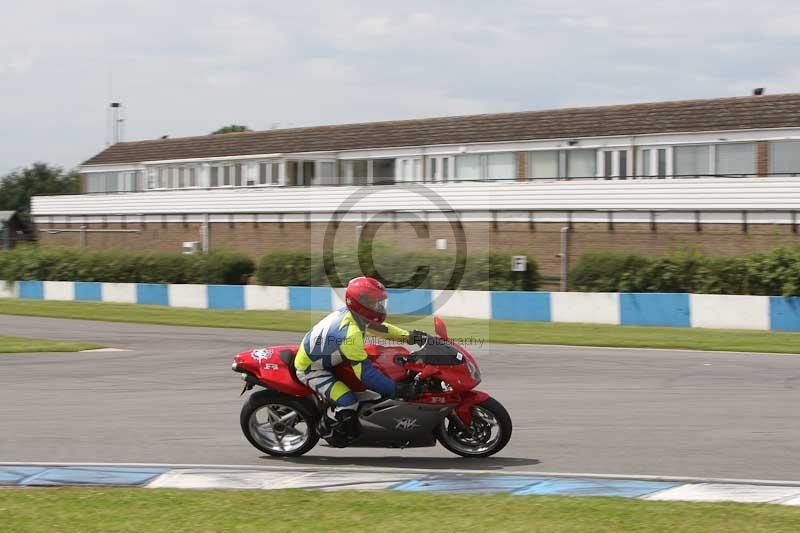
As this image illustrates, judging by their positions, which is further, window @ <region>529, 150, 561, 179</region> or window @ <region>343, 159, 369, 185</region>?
window @ <region>343, 159, 369, 185</region>

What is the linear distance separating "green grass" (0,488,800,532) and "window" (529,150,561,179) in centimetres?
3703

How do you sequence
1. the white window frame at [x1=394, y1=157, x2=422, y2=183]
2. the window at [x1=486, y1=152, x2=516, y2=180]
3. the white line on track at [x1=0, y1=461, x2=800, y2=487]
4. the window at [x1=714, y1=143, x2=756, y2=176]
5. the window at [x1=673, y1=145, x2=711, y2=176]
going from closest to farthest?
1. the white line on track at [x1=0, y1=461, x2=800, y2=487]
2. the window at [x1=714, y1=143, x2=756, y2=176]
3. the window at [x1=673, y1=145, x2=711, y2=176]
4. the window at [x1=486, y1=152, x2=516, y2=180]
5. the white window frame at [x1=394, y1=157, x2=422, y2=183]

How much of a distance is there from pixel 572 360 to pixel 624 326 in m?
8.43

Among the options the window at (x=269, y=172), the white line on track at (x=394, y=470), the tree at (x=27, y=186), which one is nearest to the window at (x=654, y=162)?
the window at (x=269, y=172)

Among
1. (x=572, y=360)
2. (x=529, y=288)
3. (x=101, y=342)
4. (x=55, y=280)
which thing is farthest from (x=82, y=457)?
(x=55, y=280)

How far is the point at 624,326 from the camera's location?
26000 mm

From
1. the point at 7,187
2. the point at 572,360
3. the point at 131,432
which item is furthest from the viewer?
the point at 7,187

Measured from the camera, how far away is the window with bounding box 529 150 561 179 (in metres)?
43.5

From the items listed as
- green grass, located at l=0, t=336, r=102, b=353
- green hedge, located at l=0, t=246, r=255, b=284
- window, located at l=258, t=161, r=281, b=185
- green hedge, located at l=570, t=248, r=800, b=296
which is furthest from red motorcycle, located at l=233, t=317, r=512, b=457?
window, located at l=258, t=161, r=281, b=185

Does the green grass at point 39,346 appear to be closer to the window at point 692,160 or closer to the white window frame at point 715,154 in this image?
the window at point 692,160

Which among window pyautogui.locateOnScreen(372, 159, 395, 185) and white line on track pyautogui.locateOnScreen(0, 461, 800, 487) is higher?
window pyautogui.locateOnScreen(372, 159, 395, 185)

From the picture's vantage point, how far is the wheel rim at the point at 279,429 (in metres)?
9.27

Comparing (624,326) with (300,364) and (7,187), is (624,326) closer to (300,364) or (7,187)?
(300,364)

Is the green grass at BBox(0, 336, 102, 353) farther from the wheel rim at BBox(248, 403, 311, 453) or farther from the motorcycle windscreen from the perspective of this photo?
the motorcycle windscreen
